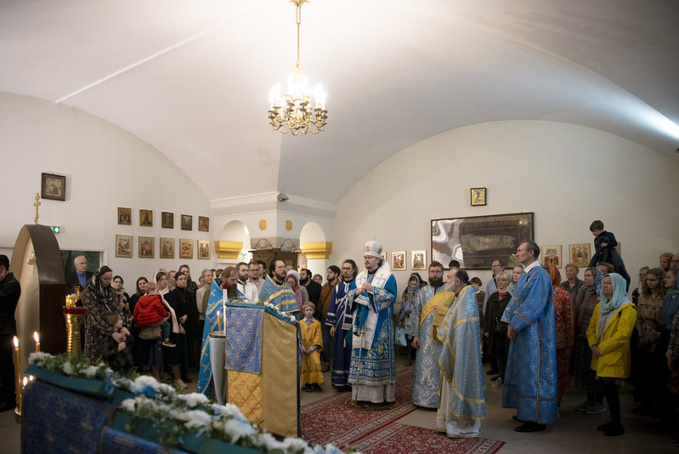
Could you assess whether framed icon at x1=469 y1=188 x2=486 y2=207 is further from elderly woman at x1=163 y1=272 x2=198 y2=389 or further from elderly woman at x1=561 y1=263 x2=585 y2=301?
elderly woman at x1=163 y1=272 x2=198 y2=389

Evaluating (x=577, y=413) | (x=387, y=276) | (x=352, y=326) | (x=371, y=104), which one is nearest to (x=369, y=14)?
(x=371, y=104)

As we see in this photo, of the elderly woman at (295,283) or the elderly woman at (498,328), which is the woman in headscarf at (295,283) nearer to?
the elderly woman at (295,283)

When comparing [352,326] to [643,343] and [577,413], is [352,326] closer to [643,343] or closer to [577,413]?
[577,413]

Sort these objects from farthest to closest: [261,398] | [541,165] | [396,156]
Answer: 1. [396,156]
2. [541,165]
3. [261,398]

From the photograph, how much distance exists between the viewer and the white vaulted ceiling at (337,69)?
582 cm

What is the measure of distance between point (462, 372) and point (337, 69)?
5655mm

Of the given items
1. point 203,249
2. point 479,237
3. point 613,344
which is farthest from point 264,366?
point 203,249

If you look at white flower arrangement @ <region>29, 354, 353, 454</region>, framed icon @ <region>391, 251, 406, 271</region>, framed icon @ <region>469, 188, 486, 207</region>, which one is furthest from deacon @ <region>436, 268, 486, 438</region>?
framed icon @ <region>391, 251, 406, 271</region>

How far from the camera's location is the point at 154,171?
1116cm

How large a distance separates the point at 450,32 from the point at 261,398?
5494mm

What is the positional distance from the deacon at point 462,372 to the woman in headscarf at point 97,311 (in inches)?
135

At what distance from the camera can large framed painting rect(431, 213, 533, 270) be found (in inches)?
417

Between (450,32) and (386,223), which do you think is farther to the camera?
(386,223)

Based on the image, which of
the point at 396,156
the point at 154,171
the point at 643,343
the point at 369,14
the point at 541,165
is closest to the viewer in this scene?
the point at 643,343
